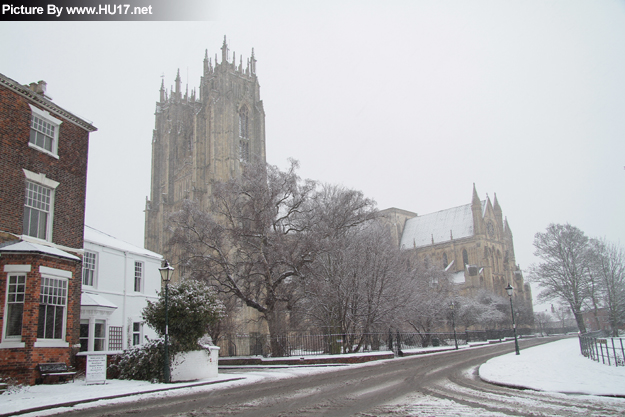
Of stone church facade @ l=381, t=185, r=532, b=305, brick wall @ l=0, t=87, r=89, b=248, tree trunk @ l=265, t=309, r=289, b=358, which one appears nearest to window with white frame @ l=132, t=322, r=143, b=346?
tree trunk @ l=265, t=309, r=289, b=358

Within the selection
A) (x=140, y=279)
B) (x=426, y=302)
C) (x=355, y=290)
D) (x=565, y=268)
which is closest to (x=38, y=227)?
(x=140, y=279)

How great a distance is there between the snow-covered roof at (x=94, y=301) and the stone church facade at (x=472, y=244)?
54.3 meters

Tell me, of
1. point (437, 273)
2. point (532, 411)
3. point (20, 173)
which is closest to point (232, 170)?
point (437, 273)

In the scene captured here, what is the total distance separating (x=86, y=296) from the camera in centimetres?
2205

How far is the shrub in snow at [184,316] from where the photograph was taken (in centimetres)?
1614

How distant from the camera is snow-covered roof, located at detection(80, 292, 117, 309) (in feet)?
70.5

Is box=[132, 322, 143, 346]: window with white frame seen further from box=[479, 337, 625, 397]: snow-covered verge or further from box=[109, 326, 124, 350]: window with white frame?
box=[479, 337, 625, 397]: snow-covered verge

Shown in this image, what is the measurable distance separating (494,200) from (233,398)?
8596cm

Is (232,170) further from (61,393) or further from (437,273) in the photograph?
(61,393)

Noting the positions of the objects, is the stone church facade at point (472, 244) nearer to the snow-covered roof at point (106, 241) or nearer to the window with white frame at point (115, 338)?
the snow-covered roof at point (106, 241)

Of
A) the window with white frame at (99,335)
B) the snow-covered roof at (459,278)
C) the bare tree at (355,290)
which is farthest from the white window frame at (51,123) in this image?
the snow-covered roof at (459,278)

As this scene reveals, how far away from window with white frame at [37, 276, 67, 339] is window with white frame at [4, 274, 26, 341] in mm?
624

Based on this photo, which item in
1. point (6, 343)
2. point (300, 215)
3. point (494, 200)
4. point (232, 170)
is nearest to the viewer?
point (6, 343)

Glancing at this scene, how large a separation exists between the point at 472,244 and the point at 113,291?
64.5 m
